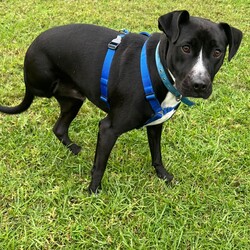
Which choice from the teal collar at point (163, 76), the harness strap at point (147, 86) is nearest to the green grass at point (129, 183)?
the harness strap at point (147, 86)

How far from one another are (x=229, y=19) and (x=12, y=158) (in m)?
5.42

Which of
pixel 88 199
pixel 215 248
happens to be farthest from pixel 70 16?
pixel 215 248

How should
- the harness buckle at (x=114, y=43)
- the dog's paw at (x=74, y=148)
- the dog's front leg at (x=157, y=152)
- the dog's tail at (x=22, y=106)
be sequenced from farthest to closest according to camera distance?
the dog's paw at (x=74, y=148) < the dog's tail at (x=22, y=106) < the dog's front leg at (x=157, y=152) < the harness buckle at (x=114, y=43)

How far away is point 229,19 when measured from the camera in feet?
23.2

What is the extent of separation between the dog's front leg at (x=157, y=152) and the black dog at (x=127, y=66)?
13 mm

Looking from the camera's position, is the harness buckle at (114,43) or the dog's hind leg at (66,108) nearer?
the harness buckle at (114,43)

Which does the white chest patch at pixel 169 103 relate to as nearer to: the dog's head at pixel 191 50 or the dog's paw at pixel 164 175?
the dog's head at pixel 191 50

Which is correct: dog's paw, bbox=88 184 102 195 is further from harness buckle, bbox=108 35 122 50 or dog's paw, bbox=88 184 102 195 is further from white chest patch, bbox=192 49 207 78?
white chest patch, bbox=192 49 207 78

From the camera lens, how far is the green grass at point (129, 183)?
2711 mm

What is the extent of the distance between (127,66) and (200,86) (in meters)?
0.61

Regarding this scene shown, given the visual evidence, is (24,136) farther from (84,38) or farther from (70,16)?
(70,16)

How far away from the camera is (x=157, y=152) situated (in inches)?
127

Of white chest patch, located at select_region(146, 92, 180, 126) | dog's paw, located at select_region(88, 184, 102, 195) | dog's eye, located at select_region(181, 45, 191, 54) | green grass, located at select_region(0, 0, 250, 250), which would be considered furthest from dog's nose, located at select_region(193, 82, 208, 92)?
dog's paw, located at select_region(88, 184, 102, 195)

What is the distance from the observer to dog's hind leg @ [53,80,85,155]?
3068 mm
